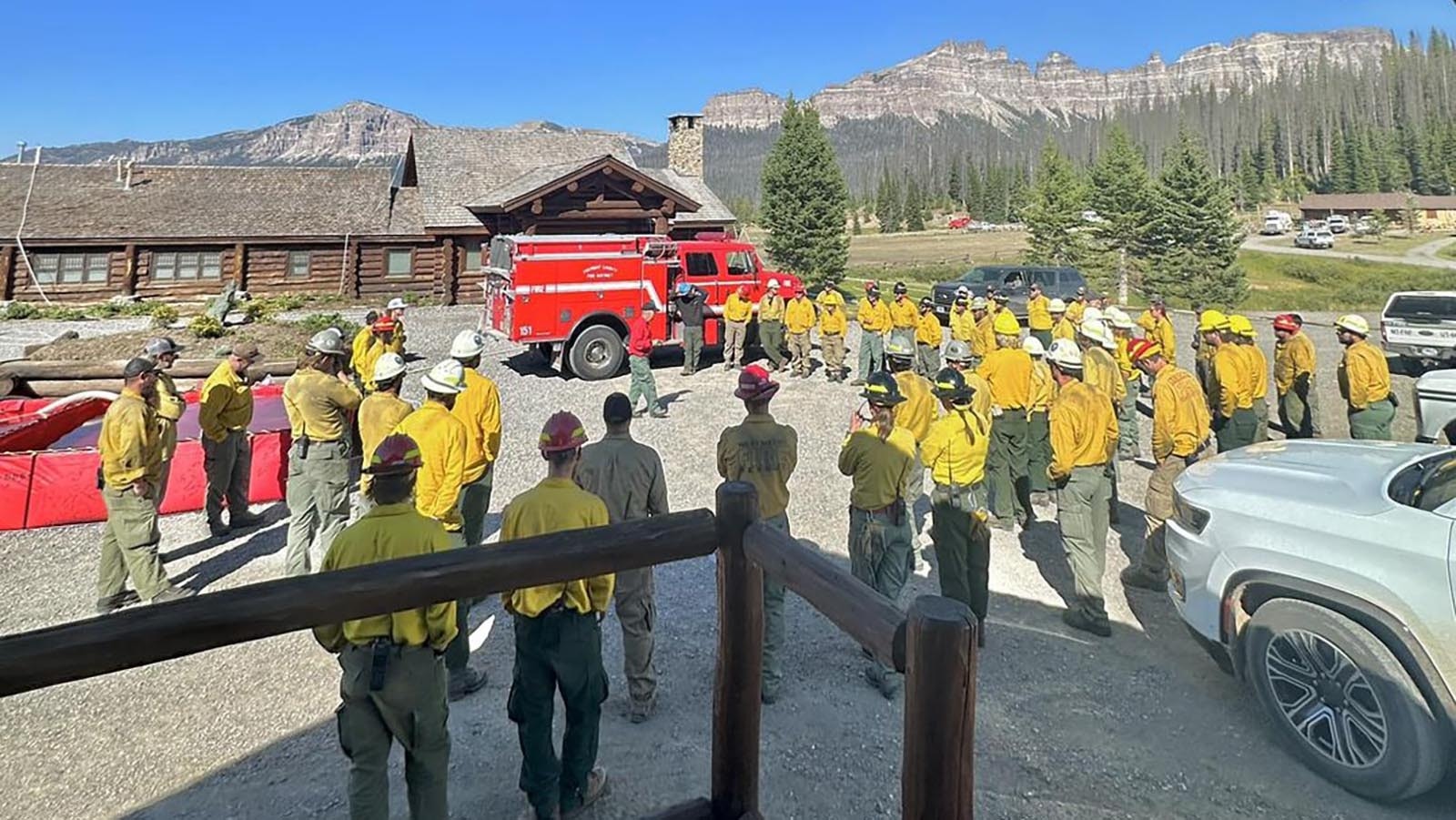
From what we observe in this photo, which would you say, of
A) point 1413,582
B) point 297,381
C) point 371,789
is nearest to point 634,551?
point 371,789

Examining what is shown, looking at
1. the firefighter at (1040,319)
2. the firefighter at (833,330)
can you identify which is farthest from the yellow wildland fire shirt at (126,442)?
the firefighter at (1040,319)

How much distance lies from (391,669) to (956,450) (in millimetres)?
3917

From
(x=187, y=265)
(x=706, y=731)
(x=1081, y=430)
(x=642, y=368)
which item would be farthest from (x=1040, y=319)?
(x=187, y=265)

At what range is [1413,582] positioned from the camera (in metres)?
3.40

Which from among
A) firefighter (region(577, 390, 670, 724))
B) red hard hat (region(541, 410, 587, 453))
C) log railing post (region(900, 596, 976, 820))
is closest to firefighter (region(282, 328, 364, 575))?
firefighter (region(577, 390, 670, 724))

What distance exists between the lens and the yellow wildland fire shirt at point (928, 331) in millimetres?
13058

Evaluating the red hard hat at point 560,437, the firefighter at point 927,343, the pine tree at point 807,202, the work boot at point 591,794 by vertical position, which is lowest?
the work boot at point 591,794

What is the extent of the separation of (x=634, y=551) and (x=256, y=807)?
9.13 ft

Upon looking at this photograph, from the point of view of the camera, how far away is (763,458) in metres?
4.86

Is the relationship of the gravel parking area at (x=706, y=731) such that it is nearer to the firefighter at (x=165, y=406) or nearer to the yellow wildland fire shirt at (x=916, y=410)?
the firefighter at (x=165, y=406)

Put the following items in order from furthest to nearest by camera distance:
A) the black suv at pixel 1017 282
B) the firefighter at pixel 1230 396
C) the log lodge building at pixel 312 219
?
the log lodge building at pixel 312 219
the black suv at pixel 1017 282
the firefighter at pixel 1230 396

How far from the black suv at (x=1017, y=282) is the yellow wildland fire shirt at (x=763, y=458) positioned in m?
18.1

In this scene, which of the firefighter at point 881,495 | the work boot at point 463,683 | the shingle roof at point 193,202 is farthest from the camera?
the shingle roof at point 193,202

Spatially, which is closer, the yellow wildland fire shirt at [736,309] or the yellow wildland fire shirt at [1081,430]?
the yellow wildland fire shirt at [1081,430]
